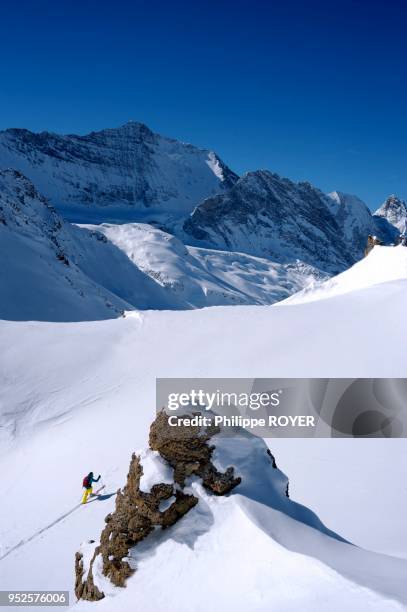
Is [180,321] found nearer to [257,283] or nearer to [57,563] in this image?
[57,563]

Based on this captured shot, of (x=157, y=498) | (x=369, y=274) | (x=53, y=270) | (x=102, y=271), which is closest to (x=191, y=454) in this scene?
(x=157, y=498)

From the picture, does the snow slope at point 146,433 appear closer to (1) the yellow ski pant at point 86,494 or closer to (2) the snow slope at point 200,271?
(1) the yellow ski pant at point 86,494

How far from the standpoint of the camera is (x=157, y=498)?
704 centimetres

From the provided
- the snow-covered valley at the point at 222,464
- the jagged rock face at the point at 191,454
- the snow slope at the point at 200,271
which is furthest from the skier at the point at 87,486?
the snow slope at the point at 200,271

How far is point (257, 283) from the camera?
144000mm

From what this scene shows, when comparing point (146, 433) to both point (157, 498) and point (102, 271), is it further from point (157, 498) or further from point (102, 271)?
point (102, 271)

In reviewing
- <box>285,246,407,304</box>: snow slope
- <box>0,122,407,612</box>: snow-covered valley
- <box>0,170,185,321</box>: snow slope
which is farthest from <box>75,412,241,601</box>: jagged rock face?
<box>0,170,185,321</box>: snow slope

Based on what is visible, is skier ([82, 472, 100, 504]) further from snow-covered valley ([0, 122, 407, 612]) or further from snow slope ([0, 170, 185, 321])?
snow slope ([0, 170, 185, 321])

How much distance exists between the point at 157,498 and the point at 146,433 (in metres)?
7.99

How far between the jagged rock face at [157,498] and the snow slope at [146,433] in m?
0.24

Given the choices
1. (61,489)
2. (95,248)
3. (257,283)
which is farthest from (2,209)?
(257,283)

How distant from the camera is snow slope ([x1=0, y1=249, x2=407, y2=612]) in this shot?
19.1 feet

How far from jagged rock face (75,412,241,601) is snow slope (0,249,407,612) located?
237 millimetres

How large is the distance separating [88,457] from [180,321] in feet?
30.3
